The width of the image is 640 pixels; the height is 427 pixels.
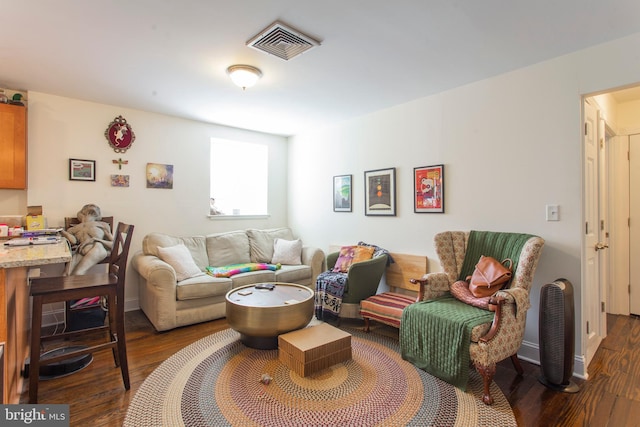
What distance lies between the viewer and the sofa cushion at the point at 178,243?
12.1ft

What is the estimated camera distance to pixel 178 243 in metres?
3.92

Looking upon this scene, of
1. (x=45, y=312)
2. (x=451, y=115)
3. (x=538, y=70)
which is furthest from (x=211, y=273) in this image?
(x=538, y=70)

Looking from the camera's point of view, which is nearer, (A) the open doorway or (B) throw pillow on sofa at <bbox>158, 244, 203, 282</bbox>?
(B) throw pillow on sofa at <bbox>158, 244, 203, 282</bbox>

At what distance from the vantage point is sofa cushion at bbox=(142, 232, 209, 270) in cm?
368

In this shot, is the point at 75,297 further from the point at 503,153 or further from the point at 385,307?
the point at 503,153

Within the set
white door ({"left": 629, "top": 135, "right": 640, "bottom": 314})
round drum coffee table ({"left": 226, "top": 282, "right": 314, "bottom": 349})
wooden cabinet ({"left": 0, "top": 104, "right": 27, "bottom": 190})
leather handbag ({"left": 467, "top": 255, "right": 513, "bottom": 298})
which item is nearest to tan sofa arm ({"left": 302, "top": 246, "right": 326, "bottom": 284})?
round drum coffee table ({"left": 226, "top": 282, "right": 314, "bottom": 349})

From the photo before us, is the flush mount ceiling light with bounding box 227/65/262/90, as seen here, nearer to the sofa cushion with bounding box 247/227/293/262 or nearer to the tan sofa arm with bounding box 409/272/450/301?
the tan sofa arm with bounding box 409/272/450/301

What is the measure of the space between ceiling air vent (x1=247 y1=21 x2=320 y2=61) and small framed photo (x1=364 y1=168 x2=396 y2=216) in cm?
178

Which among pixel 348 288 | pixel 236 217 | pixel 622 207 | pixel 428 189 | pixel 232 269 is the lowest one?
pixel 348 288

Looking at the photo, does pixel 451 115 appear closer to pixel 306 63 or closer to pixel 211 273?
pixel 306 63

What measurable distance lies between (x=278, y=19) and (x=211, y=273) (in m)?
2.74

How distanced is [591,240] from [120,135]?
4.70 metres

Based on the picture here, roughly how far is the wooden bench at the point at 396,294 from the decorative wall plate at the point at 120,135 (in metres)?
3.18

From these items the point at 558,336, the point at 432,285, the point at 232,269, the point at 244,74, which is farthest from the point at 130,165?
the point at 558,336
